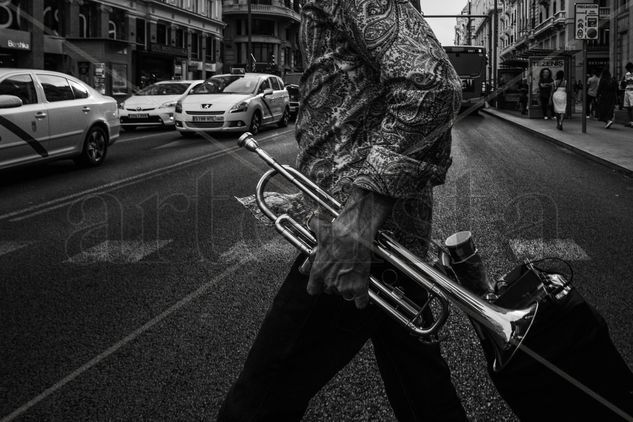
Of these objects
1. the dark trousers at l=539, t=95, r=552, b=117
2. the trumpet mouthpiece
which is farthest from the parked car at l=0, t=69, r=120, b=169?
the dark trousers at l=539, t=95, r=552, b=117

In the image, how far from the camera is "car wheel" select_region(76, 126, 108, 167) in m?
11.1

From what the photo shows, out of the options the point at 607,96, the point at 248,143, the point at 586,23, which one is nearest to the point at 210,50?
the point at 607,96

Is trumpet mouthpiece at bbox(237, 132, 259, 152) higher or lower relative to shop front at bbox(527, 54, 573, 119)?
lower

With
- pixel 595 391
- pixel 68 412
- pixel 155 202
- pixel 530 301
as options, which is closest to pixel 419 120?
pixel 530 301

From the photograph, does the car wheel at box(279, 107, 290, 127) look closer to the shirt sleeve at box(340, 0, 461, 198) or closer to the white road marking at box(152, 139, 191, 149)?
the white road marking at box(152, 139, 191, 149)

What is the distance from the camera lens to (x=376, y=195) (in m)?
1.43

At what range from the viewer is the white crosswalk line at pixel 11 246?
18.7 ft

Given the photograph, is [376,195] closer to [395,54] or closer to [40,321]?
[395,54]

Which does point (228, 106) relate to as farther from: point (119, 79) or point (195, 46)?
point (195, 46)

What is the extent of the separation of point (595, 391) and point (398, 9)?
34.6 inches

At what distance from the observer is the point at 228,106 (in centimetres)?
1647

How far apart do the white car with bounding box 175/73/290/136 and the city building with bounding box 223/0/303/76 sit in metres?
50.7

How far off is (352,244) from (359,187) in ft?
0.40

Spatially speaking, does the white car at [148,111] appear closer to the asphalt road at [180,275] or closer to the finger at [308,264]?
the asphalt road at [180,275]
